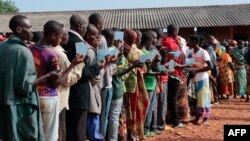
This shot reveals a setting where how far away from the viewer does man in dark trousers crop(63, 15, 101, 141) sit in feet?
12.7

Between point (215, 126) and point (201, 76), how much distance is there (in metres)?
0.98

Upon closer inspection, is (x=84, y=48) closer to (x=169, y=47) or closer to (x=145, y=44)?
(x=145, y=44)

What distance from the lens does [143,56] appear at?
496 cm

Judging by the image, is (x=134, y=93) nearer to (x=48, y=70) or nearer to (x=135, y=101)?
(x=135, y=101)

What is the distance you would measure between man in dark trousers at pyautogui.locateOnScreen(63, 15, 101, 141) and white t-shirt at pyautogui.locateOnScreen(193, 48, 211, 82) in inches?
132

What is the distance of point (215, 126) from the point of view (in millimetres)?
7316

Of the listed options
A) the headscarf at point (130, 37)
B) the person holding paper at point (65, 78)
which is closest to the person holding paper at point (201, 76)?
the headscarf at point (130, 37)

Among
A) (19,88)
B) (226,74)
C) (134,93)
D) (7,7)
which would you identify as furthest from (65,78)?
(7,7)

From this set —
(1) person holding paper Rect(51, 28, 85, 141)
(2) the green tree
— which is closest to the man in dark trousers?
(1) person holding paper Rect(51, 28, 85, 141)

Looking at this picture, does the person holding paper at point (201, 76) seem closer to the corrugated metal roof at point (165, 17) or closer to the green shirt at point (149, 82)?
the green shirt at point (149, 82)

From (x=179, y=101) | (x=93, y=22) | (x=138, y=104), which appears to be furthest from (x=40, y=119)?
(x=179, y=101)

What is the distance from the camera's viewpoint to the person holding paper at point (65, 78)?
11.3 ft

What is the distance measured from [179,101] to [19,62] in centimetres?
443

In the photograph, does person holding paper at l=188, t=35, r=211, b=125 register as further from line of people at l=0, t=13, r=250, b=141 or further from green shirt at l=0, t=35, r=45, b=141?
green shirt at l=0, t=35, r=45, b=141
